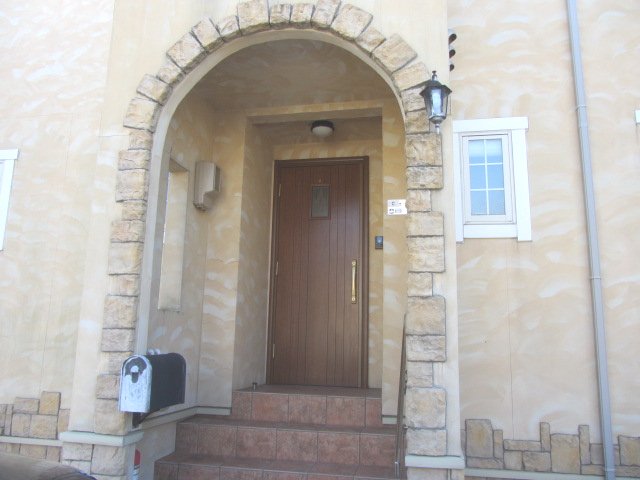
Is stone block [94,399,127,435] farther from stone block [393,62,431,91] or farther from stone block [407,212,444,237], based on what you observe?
stone block [393,62,431,91]

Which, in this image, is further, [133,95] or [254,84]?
[254,84]

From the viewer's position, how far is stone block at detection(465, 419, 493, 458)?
3852 millimetres

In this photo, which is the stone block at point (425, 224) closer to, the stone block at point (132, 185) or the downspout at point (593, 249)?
the downspout at point (593, 249)

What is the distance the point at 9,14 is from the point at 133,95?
2565mm

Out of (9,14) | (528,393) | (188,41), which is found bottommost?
(528,393)

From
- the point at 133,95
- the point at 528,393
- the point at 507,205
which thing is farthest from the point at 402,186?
the point at 133,95

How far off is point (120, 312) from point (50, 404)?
1.60m

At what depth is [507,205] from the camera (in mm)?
4195

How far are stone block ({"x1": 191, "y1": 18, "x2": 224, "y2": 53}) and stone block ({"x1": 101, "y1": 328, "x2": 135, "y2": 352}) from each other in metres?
1.97

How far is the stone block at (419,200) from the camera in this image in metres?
3.33

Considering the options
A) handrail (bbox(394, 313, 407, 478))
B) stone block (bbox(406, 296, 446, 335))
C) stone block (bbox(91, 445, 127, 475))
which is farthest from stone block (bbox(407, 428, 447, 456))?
stone block (bbox(91, 445, 127, 475))

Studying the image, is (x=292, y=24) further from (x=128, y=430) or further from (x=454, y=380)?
(x=128, y=430)

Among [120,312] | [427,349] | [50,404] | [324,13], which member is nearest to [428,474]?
[427,349]

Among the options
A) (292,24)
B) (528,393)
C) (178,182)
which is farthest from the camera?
(178,182)
